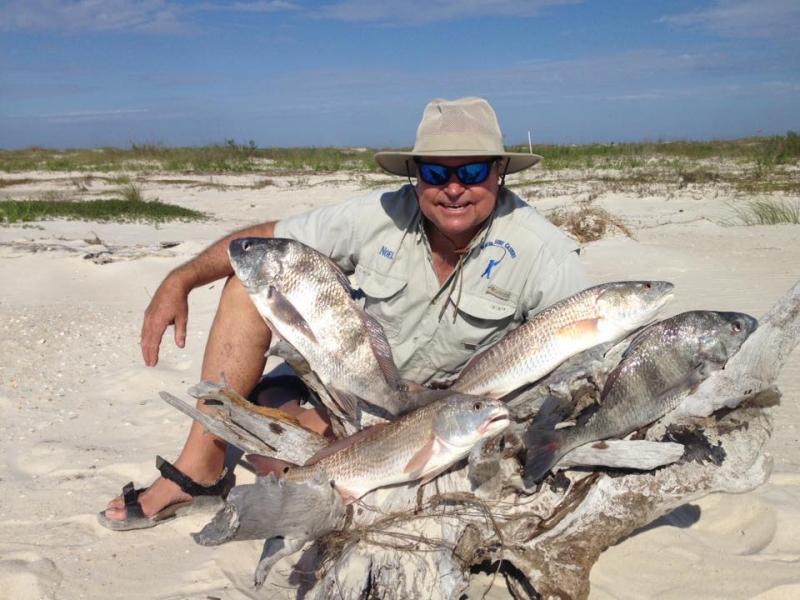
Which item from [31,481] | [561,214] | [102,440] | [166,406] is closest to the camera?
[31,481]

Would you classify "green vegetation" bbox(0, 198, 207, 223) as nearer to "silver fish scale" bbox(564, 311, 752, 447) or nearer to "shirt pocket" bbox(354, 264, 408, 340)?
"shirt pocket" bbox(354, 264, 408, 340)

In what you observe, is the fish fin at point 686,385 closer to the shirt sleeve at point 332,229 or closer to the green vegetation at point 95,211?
the shirt sleeve at point 332,229

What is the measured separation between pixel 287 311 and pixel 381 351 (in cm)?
48

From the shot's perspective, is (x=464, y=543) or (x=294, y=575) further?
(x=294, y=575)

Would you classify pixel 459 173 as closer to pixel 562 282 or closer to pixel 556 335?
pixel 562 282

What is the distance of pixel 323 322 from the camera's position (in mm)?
3311

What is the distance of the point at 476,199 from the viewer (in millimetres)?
3535

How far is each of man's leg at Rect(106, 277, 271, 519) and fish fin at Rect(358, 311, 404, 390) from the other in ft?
2.37

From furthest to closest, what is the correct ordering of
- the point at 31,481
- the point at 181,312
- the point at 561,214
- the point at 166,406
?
the point at 561,214 < the point at 166,406 < the point at 31,481 < the point at 181,312

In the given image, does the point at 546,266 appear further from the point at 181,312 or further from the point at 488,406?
the point at 181,312

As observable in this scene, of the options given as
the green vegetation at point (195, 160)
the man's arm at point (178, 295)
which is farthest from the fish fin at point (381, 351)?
the green vegetation at point (195, 160)

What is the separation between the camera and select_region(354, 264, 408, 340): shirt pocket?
3848 millimetres

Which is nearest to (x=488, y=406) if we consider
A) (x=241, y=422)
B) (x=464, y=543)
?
(x=464, y=543)

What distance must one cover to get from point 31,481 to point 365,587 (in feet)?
8.08
